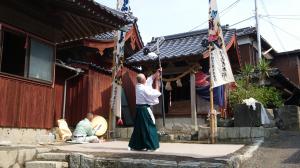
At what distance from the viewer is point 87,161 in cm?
637

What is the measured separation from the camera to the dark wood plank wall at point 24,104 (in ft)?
27.5

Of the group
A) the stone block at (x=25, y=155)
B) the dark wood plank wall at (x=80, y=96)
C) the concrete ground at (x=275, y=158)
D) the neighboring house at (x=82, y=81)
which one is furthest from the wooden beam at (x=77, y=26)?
the concrete ground at (x=275, y=158)

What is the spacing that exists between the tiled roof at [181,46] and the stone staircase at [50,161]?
906 cm

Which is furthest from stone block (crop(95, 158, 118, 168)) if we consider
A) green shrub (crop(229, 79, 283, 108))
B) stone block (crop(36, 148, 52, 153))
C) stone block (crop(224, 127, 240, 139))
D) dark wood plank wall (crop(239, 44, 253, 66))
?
dark wood plank wall (crop(239, 44, 253, 66))

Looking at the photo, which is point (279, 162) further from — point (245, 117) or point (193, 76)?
point (193, 76)

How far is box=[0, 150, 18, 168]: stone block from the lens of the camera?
609cm

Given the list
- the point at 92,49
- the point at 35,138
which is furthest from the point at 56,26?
the point at 92,49

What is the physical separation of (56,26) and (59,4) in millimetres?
1170

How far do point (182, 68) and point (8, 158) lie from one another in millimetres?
10710

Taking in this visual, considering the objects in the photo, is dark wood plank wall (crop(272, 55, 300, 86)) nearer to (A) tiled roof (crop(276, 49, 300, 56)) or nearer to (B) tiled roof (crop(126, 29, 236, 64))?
(A) tiled roof (crop(276, 49, 300, 56))

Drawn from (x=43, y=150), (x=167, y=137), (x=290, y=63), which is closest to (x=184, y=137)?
(x=167, y=137)

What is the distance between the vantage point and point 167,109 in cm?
1614

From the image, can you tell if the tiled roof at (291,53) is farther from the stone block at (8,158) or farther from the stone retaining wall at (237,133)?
the stone block at (8,158)

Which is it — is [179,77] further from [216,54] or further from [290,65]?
[290,65]
